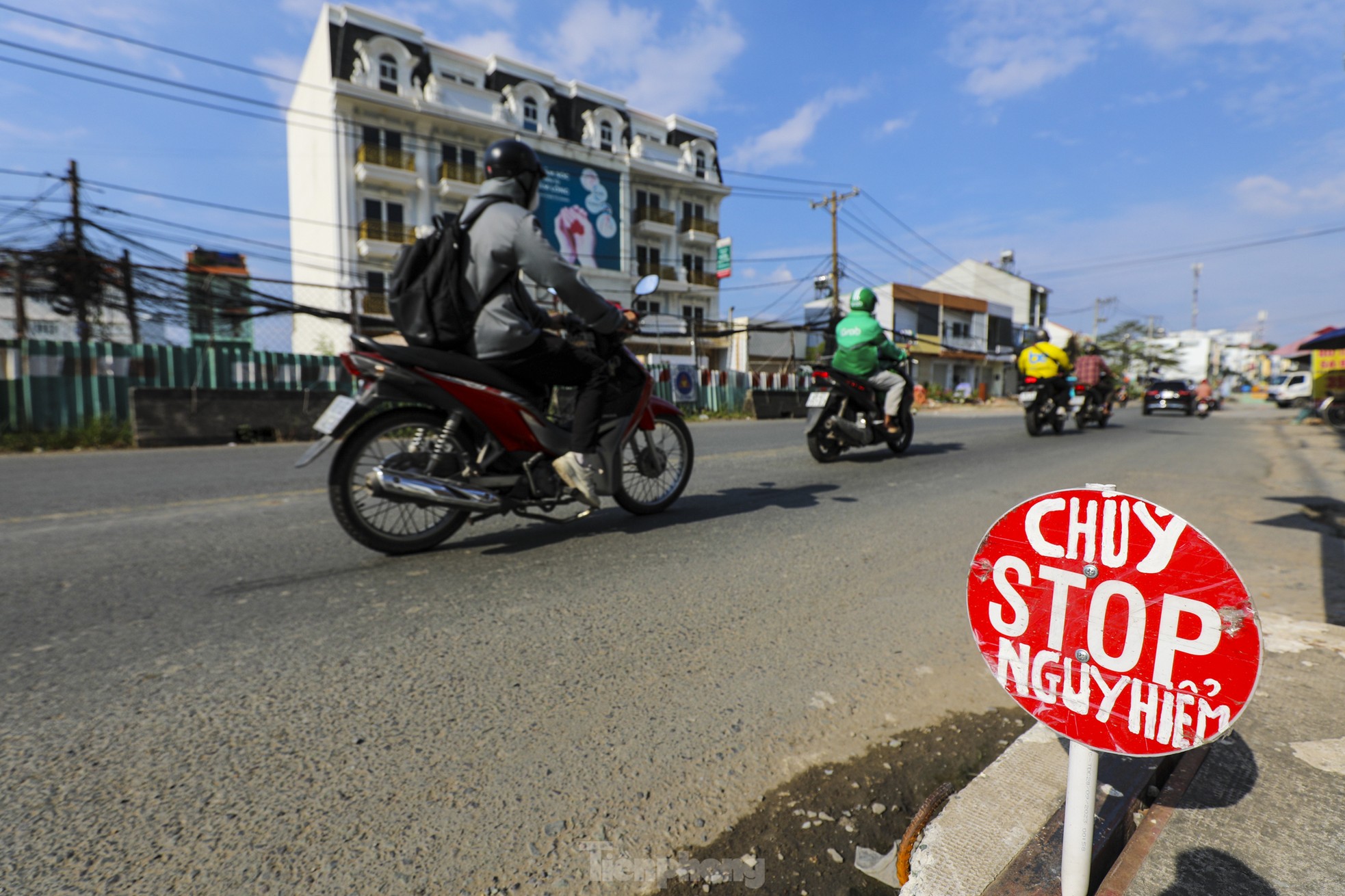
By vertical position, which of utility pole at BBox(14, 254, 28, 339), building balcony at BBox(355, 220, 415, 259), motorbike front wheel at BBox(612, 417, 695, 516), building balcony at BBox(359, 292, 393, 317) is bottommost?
motorbike front wheel at BBox(612, 417, 695, 516)

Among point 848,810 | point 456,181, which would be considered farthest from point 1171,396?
point 456,181

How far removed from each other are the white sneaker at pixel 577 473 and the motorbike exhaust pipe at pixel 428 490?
374 millimetres

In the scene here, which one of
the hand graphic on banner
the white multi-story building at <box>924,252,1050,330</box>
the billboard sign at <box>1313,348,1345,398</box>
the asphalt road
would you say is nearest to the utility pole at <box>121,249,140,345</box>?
the asphalt road

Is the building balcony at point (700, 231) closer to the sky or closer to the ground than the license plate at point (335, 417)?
closer to the sky

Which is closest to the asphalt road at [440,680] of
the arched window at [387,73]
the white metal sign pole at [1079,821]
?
the white metal sign pole at [1079,821]

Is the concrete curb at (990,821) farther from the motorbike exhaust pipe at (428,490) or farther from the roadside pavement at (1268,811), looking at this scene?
the motorbike exhaust pipe at (428,490)

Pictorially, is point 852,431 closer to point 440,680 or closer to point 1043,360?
point 1043,360

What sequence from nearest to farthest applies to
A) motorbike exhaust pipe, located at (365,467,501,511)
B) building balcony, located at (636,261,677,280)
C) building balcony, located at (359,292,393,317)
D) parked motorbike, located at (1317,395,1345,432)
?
motorbike exhaust pipe, located at (365,467,501,511), parked motorbike, located at (1317,395,1345,432), building balcony, located at (359,292,393,317), building balcony, located at (636,261,677,280)

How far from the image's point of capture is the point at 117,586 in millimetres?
2918

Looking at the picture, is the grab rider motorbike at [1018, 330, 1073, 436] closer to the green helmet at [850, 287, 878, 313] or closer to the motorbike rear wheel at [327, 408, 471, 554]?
the green helmet at [850, 287, 878, 313]

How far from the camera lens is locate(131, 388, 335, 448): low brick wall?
10.1m

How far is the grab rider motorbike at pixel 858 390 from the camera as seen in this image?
7.30 meters

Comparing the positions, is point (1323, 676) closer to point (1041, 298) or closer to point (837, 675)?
point (837, 675)

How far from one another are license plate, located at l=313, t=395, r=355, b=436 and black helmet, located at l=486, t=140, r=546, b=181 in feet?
4.34
